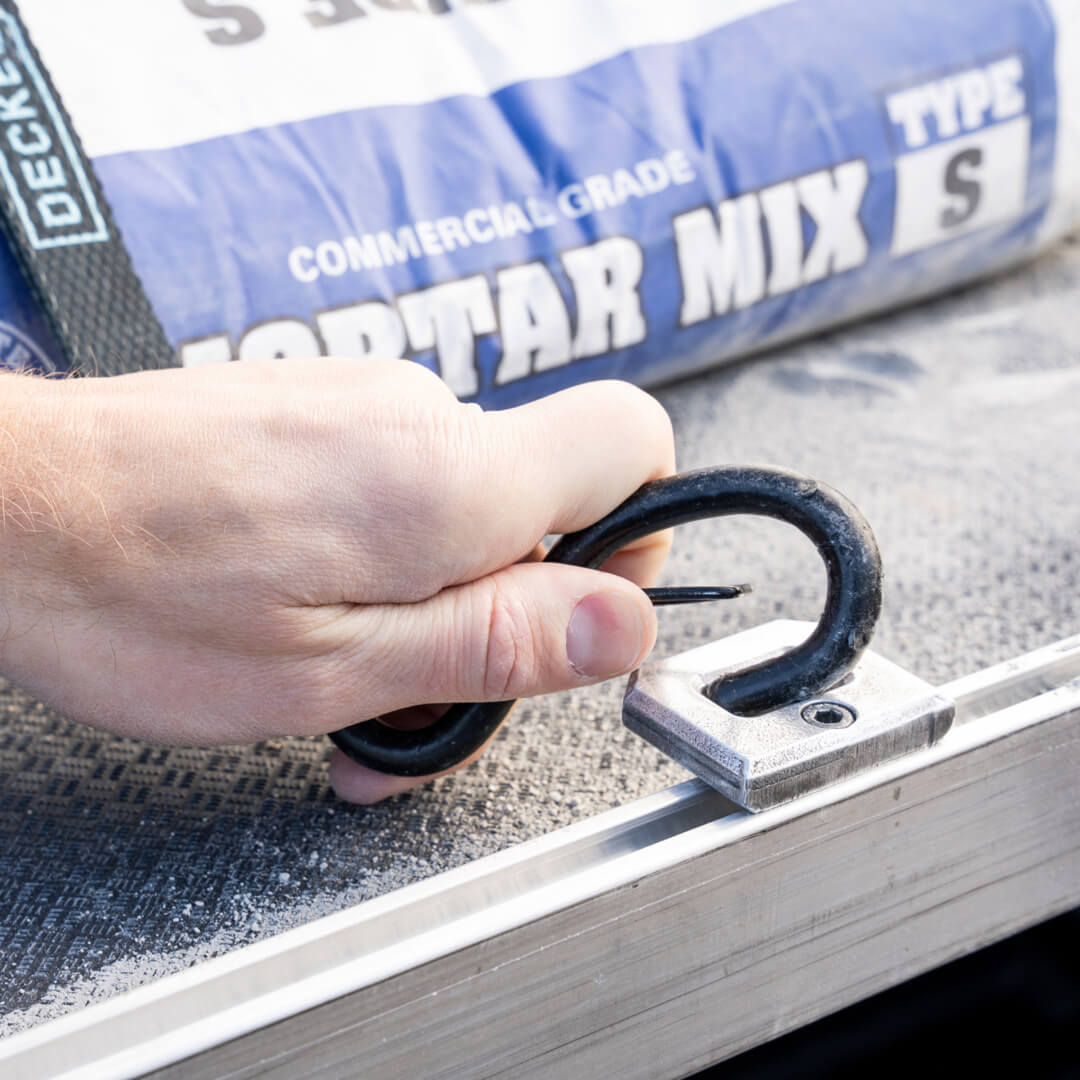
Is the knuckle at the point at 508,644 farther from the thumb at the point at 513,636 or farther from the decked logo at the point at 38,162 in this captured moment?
the decked logo at the point at 38,162

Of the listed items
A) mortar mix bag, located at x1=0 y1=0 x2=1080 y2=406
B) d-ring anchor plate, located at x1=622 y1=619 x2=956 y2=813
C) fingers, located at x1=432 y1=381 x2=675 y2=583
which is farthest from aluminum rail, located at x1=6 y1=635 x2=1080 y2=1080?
mortar mix bag, located at x1=0 y1=0 x2=1080 y2=406

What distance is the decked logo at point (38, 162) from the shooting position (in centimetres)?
73

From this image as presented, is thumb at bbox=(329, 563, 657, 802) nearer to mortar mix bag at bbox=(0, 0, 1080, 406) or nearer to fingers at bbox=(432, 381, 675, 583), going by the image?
fingers at bbox=(432, 381, 675, 583)

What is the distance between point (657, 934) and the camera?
464 millimetres

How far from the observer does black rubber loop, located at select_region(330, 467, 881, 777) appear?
0.50 m

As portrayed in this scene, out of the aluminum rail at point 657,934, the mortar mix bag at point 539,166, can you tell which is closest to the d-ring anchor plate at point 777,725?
the aluminum rail at point 657,934

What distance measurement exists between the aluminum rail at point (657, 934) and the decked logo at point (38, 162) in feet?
1.63

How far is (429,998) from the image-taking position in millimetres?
423

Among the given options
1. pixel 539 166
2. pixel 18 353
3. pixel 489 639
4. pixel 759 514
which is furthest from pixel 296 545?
pixel 539 166

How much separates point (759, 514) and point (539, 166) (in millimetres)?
497

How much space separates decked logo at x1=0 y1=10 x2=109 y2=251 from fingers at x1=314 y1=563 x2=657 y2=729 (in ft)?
1.29

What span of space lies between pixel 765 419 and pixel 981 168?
0.33 metres

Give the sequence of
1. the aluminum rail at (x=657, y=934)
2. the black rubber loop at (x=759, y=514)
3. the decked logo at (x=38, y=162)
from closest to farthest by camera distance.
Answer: the aluminum rail at (x=657, y=934)
the black rubber loop at (x=759, y=514)
the decked logo at (x=38, y=162)

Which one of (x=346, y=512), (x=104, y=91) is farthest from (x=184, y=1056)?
(x=104, y=91)
